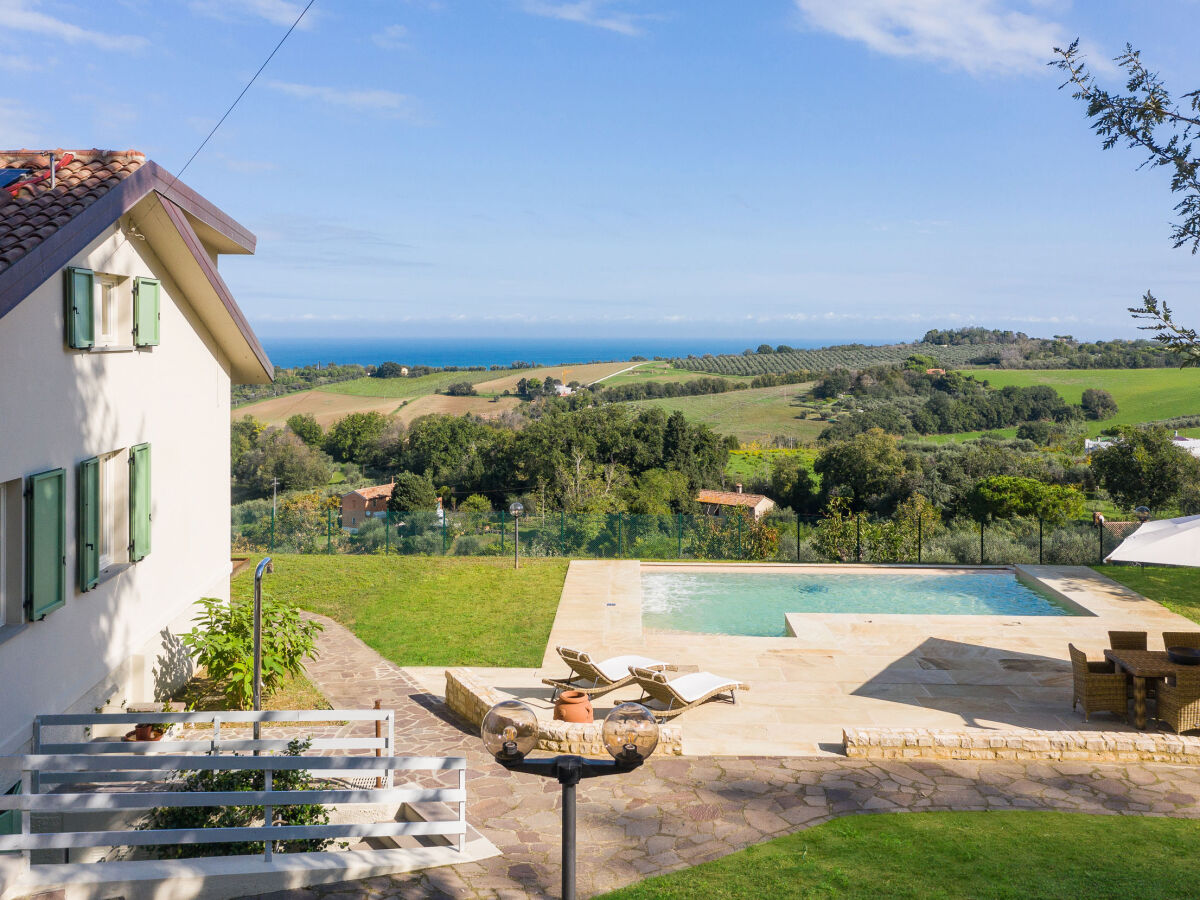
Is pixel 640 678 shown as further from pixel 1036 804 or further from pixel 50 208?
pixel 50 208

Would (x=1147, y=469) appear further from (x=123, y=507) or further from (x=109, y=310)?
(x=109, y=310)

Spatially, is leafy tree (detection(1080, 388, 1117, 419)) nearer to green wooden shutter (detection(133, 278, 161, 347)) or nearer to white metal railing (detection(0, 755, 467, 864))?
green wooden shutter (detection(133, 278, 161, 347))

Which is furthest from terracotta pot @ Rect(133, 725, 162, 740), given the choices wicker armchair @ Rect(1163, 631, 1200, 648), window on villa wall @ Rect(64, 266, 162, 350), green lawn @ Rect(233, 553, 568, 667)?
wicker armchair @ Rect(1163, 631, 1200, 648)

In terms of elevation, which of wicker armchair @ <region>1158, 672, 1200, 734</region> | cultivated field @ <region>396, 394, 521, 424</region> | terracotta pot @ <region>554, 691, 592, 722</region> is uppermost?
cultivated field @ <region>396, 394, 521, 424</region>

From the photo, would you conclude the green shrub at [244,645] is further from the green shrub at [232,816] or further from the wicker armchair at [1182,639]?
the wicker armchair at [1182,639]

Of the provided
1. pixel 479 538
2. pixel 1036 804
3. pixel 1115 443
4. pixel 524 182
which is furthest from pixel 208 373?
pixel 524 182

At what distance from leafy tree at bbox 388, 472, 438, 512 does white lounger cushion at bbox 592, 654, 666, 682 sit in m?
28.7

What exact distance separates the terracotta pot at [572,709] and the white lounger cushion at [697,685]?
135 cm

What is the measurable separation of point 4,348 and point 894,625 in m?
13.4

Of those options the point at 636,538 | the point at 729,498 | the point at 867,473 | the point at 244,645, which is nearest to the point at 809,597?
the point at 636,538

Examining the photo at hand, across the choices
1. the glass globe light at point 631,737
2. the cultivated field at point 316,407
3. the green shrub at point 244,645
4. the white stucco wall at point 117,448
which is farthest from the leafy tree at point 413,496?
the glass globe light at point 631,737

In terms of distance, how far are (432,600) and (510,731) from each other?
517 inches

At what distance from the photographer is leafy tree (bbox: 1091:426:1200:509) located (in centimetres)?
3522

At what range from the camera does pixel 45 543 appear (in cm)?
711
